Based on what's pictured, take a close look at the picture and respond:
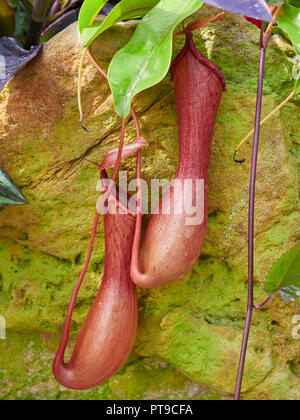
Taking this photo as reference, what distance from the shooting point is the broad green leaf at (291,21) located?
538mm

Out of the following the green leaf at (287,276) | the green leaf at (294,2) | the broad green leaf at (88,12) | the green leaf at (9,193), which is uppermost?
the broad green leaf at (88,12)

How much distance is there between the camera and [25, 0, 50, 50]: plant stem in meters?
0.71

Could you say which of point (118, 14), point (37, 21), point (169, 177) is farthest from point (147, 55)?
point (37, 21)

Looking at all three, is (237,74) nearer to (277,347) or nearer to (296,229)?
(296,229)

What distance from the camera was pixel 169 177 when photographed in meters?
0.65

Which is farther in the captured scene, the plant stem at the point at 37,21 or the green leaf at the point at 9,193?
the plant stem at the point at 37,21

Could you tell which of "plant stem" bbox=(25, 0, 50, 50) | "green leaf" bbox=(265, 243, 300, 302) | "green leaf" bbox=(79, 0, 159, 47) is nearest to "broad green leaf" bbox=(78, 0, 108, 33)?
"green leaf" bbox=(79, 0, 159, 47)

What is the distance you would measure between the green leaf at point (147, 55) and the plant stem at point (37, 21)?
0.85 ft

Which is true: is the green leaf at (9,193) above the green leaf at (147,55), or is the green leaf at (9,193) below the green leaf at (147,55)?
below

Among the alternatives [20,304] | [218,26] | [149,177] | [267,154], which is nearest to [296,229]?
[267,154]

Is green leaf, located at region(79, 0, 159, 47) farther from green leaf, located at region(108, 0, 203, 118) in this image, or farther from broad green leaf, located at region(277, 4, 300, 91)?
broad green leaf, located at region(277, 4, 300, 91)

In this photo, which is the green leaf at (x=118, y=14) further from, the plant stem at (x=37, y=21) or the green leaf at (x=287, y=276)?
the green leaf at (x=287, y=276)

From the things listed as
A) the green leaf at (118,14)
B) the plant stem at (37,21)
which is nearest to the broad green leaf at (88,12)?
the green leaf at (118,14)

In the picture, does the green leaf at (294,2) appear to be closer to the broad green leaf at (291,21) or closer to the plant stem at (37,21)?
the broad green leaf at (291,21)
